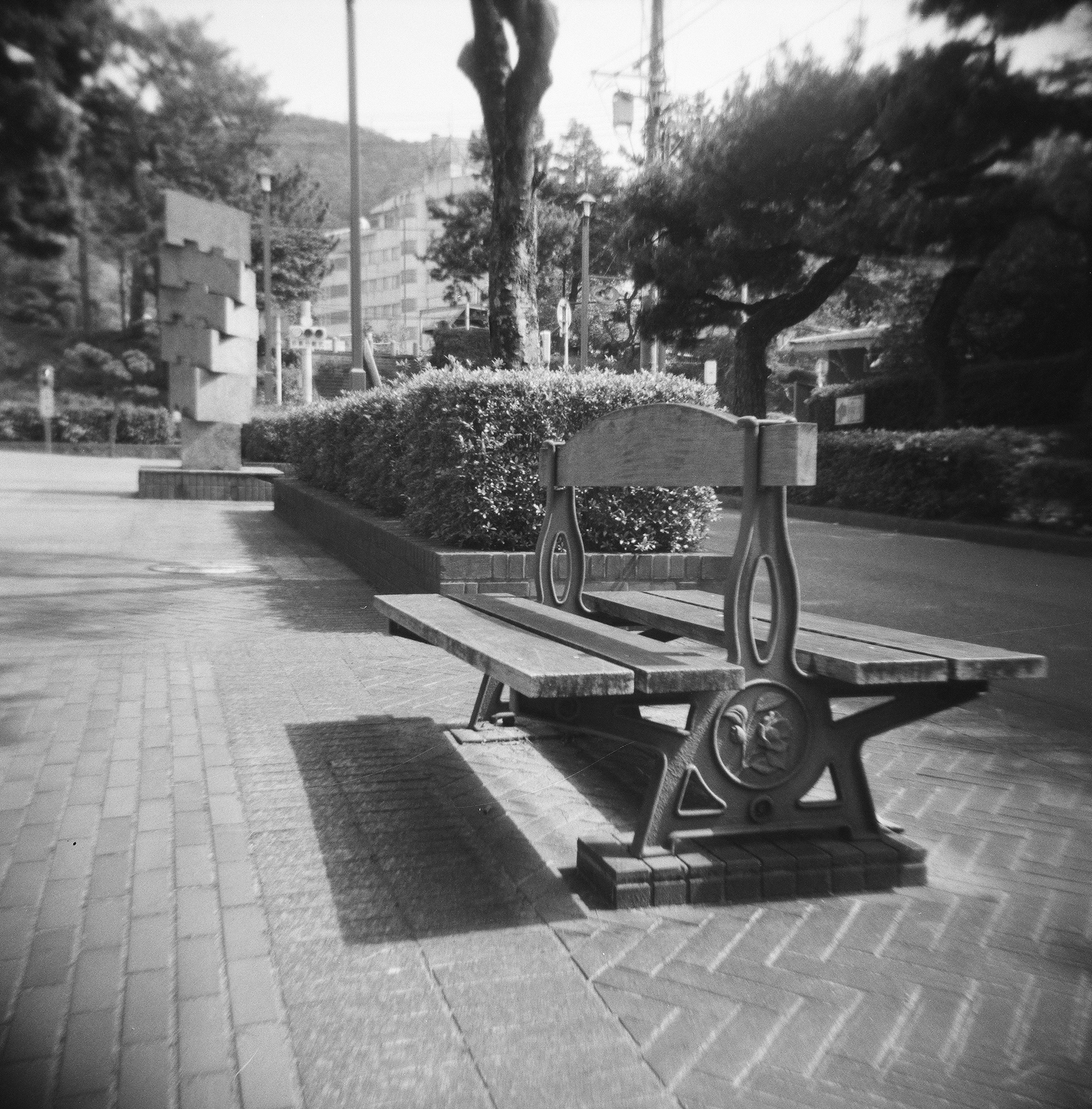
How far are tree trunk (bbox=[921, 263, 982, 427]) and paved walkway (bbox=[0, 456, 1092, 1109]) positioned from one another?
0.91 metres

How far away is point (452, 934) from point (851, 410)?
8111mm

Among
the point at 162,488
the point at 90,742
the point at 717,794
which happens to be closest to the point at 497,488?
the point at 90,742

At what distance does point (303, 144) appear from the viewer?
0.90 metres

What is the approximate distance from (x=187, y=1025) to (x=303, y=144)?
1853 mm

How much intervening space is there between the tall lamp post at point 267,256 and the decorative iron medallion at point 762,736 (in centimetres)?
173

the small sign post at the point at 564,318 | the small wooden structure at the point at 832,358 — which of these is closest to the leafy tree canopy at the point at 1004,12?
the small wooden structure at the point at 832,358

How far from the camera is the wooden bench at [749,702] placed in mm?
2826

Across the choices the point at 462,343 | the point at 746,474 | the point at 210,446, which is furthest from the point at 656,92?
the point at 462,343

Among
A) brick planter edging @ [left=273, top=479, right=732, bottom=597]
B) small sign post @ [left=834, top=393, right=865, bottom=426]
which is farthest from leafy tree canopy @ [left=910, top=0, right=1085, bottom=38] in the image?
small sign post @ [left=834, top=393, right=865, bottom=426]

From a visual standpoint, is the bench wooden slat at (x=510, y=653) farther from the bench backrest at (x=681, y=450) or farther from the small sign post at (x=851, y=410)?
the small sign post at (x=851, y=410)

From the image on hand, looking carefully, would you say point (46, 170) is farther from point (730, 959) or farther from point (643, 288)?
point (643, 288)

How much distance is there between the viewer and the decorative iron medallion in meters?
2.98

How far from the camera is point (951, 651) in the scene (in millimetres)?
3012

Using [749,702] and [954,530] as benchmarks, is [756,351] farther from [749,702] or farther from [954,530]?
[749,702]
